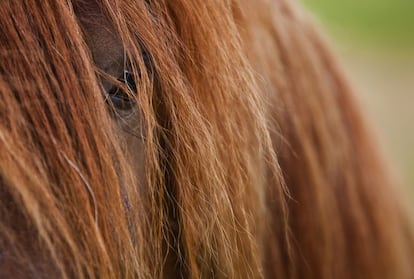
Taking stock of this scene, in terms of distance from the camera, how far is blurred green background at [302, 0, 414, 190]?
9.73ft

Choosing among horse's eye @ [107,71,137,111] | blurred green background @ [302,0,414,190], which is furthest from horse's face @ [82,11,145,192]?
blurred green background @ [302,0,414,190]

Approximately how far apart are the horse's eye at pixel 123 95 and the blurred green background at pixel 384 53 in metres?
1.61

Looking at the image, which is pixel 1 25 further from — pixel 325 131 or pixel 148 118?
pixel 325 131

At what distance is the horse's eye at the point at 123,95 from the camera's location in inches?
29.8

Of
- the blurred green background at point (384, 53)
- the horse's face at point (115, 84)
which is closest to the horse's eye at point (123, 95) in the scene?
the horse's face at point (115, 84)

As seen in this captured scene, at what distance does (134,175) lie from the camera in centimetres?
77

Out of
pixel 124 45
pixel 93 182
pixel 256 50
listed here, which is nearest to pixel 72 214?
pixel 93 182

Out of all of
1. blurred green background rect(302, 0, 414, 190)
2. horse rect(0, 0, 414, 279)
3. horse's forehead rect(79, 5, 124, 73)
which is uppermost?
blurred green background rect(302, 0, 414, 190)

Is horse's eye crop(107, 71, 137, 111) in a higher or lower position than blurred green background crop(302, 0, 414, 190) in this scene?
lower

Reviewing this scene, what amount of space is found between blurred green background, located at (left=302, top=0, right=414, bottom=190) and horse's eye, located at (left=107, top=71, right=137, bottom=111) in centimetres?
161

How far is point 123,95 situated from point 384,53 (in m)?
3.32

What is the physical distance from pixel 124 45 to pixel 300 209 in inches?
21.9

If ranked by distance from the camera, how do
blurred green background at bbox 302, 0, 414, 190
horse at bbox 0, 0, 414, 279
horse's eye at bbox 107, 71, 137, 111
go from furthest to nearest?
blurred green background at bbox 302, 0, 414, 190 → horse's eye at bbox 107, 71, 137, 111 → horse at bbox 0, 0, 414, 279

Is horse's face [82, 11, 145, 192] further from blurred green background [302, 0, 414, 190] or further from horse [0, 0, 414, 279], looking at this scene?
blurred green background [302, 0, 414, 190]
